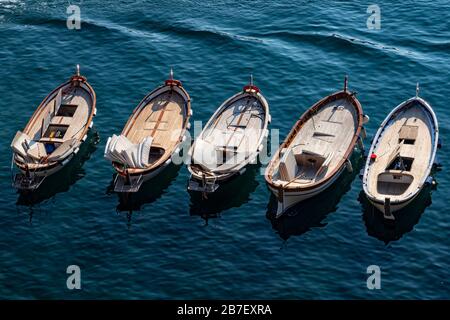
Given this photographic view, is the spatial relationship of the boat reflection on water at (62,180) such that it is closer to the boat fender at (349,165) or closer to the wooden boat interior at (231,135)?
the wooden boat interior at (231,135)

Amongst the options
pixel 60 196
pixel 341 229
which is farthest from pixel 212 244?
pixel 60 196

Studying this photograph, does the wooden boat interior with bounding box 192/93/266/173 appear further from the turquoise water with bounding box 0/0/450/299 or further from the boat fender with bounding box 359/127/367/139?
the boat fender with bounding box 359/127/367/139
